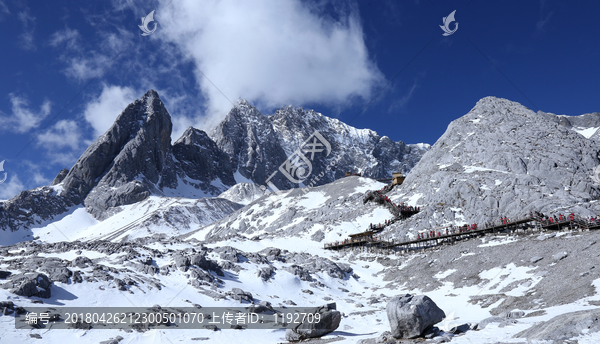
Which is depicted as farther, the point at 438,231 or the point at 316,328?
the point at 438,231

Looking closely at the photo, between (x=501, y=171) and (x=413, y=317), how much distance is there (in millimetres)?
61193

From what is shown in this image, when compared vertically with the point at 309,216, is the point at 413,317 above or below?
below

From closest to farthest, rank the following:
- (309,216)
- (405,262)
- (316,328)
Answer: (316,328), (405,262), (309,216)

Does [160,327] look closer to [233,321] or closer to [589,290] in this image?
[233,321]

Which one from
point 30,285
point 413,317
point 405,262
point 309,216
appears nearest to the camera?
point 413,317

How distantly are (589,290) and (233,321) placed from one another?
884 inches

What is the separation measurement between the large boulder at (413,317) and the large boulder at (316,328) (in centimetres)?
547

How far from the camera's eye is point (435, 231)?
5506 cm

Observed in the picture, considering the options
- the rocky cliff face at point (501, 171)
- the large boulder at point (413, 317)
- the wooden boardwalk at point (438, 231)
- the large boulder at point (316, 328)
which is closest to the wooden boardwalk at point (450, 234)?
the wooden boardwalk at point (438, 231)

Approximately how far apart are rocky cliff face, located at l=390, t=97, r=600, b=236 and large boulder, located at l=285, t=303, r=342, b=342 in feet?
128

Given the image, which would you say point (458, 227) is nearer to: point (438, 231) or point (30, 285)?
point (438, 231)

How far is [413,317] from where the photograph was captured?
1717 cm

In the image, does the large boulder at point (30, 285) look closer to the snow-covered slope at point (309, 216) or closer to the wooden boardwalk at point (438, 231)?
the snow-covered slope at point (309, 216)

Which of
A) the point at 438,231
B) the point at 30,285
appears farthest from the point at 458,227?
the point at 30,285
